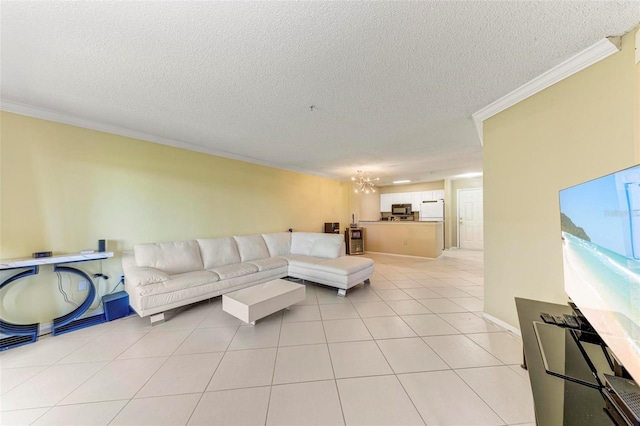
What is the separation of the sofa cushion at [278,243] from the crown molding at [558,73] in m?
3.77

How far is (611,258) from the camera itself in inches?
31.2

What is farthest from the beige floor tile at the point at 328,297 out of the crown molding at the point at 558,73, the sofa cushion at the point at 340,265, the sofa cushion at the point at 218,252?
the crown molding at the point at 558,73

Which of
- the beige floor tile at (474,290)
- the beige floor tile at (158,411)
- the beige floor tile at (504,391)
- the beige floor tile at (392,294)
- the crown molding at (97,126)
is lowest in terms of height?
the beige floor tile at (158,411)

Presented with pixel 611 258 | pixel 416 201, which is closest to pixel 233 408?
pixel 611 258

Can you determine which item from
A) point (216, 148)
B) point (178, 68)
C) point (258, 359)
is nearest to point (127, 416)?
point (258, 359)

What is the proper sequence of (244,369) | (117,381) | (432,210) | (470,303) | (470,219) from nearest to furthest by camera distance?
(117,381), (244,369), (470,303), (470,219), (432,210)

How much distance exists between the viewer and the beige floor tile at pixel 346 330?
6.97 ft

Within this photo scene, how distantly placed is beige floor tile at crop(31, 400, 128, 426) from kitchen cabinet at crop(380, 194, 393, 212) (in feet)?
26.1

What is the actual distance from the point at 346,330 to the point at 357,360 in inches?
18.6

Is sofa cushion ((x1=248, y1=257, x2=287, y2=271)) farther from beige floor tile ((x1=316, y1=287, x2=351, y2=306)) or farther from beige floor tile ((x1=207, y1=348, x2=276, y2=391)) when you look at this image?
beige floor tile ((x1=207, y1=348, x2=276, y2=391))

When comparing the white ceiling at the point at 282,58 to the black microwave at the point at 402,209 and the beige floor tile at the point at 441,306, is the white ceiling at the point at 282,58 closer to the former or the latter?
the beige floor tile at the point at 441,306

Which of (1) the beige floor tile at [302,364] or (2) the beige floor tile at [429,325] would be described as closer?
(1) the beige floor tile at [302,364]

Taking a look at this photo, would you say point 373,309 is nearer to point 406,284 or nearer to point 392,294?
point 392,294

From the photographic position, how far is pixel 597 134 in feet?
5.09
